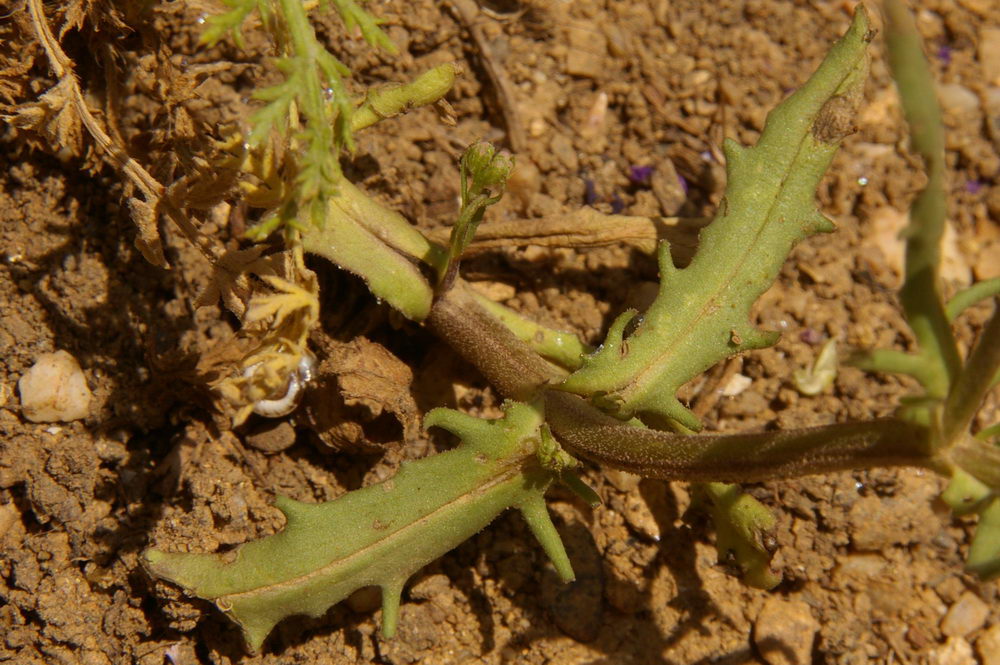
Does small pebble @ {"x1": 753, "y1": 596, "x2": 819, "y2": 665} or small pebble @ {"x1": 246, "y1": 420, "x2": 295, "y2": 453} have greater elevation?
small pebble @ {"x1": 246, "y1": 420, "x2": 295, "y2": 453}

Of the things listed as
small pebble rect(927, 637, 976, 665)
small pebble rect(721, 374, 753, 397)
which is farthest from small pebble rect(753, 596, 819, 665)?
small pebble rect(721, 374, 753, 397)

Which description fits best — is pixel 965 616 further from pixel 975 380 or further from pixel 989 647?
pixel 975 380

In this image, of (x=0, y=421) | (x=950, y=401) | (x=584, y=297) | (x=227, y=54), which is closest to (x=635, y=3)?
(x=584, y=297)

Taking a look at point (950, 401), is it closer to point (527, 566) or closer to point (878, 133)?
point (527, 566)

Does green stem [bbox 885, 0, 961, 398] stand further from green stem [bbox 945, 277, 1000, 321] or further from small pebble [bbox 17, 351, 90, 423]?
small pebble [bbox 17, 351, 90, 423]

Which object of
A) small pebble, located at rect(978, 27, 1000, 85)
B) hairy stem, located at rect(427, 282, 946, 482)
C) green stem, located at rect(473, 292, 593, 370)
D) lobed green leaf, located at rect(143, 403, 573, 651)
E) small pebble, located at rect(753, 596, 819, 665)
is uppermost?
small pebble, located at rect(978, 27, 1000, 85)

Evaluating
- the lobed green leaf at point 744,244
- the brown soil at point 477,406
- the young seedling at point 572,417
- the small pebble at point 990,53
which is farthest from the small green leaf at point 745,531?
the small pebble at point 990,53

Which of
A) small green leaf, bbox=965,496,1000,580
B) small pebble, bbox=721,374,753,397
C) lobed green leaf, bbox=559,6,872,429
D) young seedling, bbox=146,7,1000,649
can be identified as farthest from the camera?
small pebble, bbox=721,374,753,397

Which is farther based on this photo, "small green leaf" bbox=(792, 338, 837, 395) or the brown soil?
"small green leaf" bbox=(792, 338, 837, 395)

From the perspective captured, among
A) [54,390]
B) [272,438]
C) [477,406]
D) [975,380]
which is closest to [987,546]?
[975,380]
